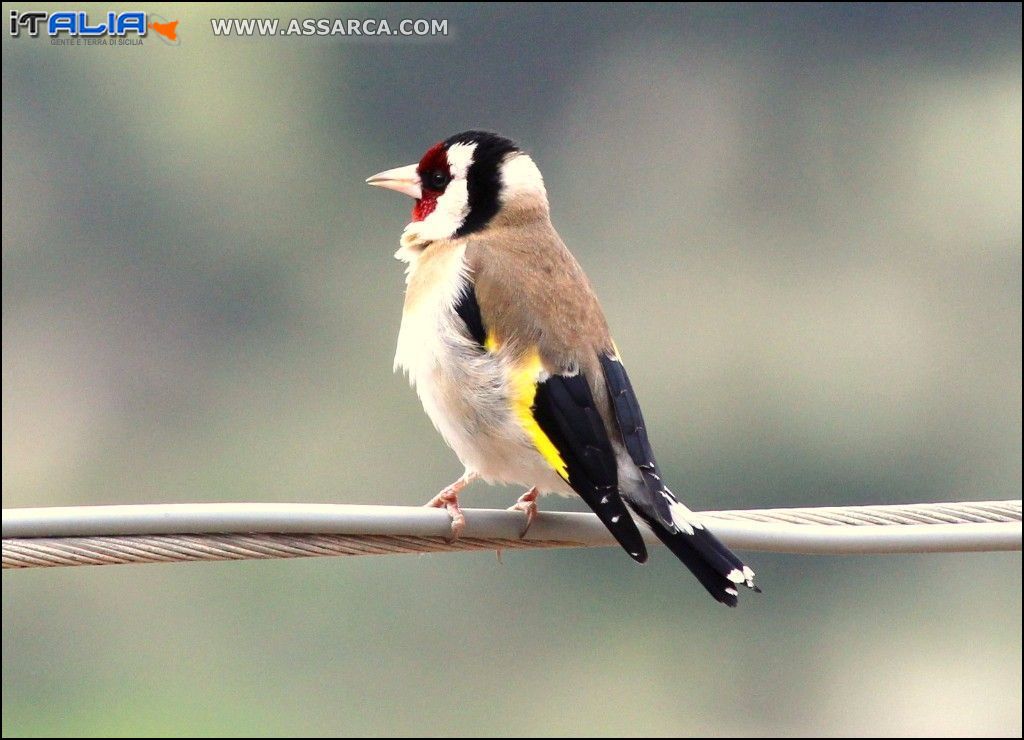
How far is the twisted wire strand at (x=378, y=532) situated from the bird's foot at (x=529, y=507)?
2 centimetres

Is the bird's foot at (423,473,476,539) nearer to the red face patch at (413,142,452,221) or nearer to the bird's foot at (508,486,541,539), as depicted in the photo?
the bird's foot at (508,486,541,539)

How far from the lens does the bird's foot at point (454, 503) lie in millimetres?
3107

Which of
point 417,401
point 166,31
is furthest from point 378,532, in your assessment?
point 417,401

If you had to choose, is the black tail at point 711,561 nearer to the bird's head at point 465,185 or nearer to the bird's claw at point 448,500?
the bird's claw at point 448,500

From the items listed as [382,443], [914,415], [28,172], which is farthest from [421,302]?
[28,172]

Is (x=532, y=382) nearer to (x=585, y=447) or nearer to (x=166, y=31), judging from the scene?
(x=585, y=447)

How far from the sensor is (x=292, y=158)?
92.2 ft

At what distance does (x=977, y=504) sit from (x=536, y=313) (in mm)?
1105

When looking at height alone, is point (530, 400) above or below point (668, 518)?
above

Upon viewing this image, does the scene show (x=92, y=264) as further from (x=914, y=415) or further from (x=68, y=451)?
(x=914, y=415)

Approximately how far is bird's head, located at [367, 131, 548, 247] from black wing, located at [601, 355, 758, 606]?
695 millimetres

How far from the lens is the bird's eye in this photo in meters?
4.49

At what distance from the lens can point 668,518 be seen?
3.41 metres

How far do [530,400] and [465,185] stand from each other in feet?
3.02
